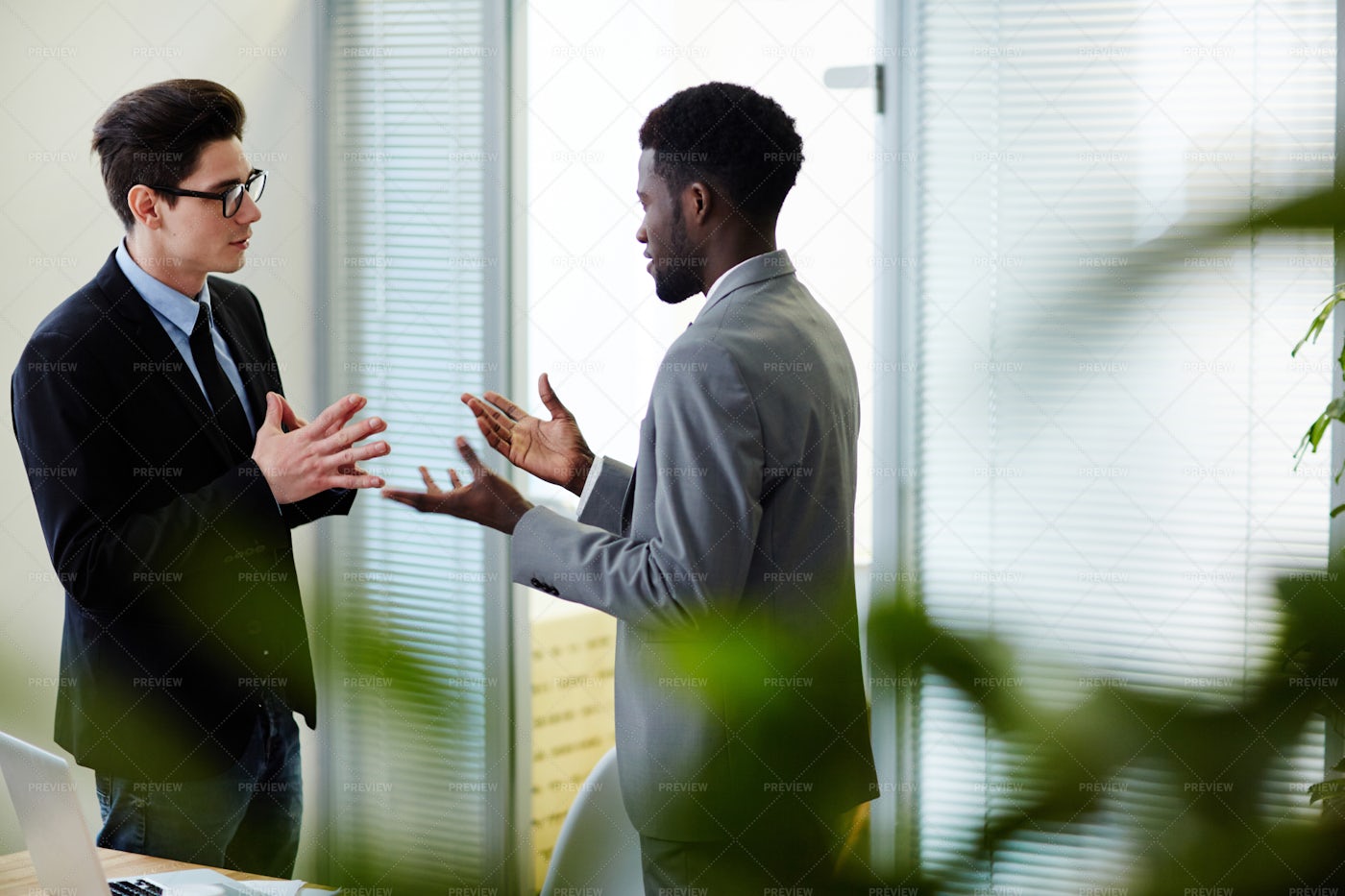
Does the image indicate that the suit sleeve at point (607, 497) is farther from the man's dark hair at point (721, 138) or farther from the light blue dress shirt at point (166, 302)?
the light blue dress shirt at point (166, 302)

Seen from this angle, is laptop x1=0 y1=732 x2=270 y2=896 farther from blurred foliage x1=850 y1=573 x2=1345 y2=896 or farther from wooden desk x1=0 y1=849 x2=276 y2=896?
blurred foliage x1=850 y1=573 x2=1345 y2=896

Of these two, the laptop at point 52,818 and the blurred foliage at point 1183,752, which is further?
the laptop at point 52,818

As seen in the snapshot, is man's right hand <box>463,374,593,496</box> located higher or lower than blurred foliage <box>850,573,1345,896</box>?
higher

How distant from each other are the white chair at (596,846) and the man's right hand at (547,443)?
378 mm

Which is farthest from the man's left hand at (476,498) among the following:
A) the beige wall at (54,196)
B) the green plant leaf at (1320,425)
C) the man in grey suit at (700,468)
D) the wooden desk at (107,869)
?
the beige wall at (54,196)

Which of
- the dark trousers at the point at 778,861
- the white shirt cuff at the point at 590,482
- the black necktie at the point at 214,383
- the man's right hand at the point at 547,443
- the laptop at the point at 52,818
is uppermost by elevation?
the black necktie at the point at 214,383

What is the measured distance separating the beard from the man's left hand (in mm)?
534

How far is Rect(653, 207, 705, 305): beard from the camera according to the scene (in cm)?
142

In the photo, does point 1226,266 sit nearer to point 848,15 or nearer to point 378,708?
point 378,708

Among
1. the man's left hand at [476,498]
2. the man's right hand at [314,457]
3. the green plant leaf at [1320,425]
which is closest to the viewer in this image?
the green plant leaf at [1320,425]

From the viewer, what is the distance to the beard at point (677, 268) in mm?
1424

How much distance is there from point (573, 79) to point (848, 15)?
64cm

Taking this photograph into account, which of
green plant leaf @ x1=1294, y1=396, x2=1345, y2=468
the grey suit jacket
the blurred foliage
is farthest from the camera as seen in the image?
the grey suit jacket

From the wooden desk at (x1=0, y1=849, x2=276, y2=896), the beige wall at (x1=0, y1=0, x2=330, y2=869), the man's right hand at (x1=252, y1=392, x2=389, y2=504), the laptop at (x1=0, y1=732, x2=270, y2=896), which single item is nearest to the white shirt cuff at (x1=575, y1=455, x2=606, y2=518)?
the man's right hand at (x1=252, y1=392, x2=389, y2=504)
